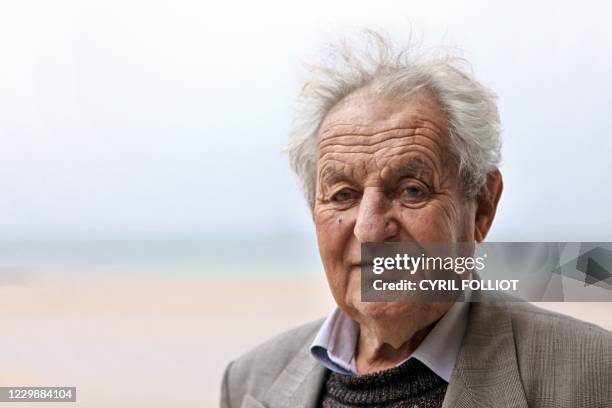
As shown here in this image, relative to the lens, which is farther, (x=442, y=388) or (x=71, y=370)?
(x=71, y=370)

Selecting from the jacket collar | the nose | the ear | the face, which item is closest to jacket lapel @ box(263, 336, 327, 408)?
the jacket collar

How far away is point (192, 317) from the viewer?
1.92 metres

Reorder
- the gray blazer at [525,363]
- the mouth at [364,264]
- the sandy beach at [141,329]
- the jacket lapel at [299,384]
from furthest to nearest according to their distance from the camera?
the sandy beach at [141,329] < the jacket lapel at [299,384] < the mouth at [364,264] < the gray blazer at [525,363]

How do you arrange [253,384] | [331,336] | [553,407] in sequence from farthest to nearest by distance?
1. [253,384]
2. [331,336]
3. [553,407]

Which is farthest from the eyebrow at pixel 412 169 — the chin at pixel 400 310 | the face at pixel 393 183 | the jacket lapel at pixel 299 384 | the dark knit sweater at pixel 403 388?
the jacket lapel at pixel 299 384

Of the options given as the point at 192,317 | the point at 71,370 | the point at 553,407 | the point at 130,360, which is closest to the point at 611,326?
the point at 553,407

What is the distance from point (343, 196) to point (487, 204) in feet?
1.05

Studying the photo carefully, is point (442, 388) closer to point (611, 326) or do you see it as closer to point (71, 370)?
point (611, 326)

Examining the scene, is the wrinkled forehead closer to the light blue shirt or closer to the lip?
the lip

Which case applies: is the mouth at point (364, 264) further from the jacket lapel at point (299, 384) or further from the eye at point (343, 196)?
the jacket lapel at point (299, 384)

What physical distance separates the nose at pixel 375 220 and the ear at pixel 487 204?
21cm

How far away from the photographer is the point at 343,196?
150cm

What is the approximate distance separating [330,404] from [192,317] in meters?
0.53

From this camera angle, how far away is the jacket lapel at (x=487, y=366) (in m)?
1.38
